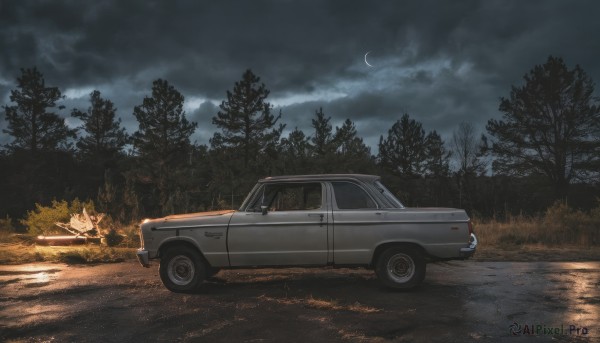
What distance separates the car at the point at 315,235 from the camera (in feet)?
23.8

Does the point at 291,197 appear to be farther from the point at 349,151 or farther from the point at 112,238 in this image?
the point at 349,151

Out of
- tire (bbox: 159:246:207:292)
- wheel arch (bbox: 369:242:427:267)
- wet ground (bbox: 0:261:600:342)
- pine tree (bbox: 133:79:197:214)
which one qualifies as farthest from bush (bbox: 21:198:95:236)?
pine tree (bbox: 133:79:197:214)

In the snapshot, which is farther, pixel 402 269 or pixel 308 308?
pixel 402 269

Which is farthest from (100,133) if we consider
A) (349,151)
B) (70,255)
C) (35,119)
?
(70,255)

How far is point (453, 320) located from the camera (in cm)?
572

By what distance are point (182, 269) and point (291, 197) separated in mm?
2150

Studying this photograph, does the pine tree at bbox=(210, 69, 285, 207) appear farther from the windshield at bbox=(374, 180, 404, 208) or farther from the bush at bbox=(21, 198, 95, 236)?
the windshield at bbox=(374, 180, 404, 208)

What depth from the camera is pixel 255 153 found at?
39.7m

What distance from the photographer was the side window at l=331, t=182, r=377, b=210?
7566 millimetres

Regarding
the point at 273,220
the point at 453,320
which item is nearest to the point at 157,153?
the point at 273,220

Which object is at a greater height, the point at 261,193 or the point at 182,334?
the point at 261,193

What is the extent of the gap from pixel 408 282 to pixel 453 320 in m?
1.62

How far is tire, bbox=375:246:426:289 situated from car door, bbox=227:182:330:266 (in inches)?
35.6

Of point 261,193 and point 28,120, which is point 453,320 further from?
point 28,120
